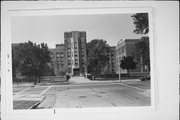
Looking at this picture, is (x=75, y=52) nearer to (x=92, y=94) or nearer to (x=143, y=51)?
(x=92, y=94)

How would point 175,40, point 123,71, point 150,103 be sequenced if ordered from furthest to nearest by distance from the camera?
point 123,71 → point 150,103 → point 175,40

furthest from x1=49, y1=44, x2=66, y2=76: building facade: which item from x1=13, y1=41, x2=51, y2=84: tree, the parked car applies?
the parked car

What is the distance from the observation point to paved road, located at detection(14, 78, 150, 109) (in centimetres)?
350

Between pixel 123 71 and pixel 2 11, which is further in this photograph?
pixel 123 71

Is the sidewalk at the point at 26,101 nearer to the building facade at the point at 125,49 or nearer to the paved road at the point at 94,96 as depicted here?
the paved road at the point at 94,96

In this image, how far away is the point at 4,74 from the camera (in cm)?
325

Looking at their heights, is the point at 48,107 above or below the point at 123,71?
below

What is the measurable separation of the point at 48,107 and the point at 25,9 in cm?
175

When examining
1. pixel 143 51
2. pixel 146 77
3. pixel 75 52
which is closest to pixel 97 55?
pixel 75 52

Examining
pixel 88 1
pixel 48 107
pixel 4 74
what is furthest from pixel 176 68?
pixel 4 74

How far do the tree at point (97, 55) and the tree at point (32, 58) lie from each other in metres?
0.79

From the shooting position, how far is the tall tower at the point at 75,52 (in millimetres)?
3635

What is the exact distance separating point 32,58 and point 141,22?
2133 millimetres

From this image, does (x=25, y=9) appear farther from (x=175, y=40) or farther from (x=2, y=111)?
(x=175, y=40)
